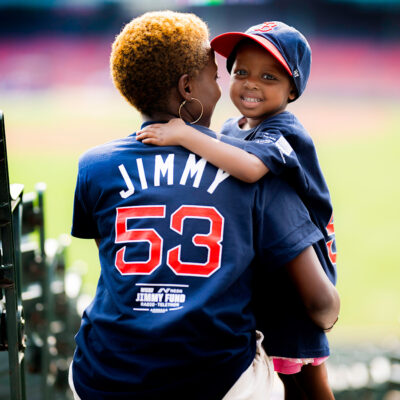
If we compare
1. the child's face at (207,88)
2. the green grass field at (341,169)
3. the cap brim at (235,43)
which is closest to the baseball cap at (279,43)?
the cap brim at (235,43)

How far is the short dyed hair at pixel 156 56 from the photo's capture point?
58.1 inches

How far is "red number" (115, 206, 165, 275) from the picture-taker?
4.40 ft

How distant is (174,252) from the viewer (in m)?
1.33

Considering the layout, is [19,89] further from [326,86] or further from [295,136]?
[295,136]

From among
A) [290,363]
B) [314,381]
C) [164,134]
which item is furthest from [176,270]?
[314,381]

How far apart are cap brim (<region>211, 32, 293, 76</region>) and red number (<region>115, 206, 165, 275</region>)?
0.60 m

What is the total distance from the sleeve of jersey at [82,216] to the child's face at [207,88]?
0.36 meters

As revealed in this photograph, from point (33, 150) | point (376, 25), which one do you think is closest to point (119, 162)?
point (33, 150)

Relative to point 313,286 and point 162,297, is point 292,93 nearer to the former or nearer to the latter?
point 313,286

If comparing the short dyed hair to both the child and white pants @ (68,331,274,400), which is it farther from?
white pants @ (68,331,274,400)

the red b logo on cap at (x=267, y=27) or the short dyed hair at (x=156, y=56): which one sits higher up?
the red b logo on cap at (x=267, y=27)

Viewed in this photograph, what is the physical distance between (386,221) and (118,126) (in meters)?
8.57

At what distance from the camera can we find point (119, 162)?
4.76ft

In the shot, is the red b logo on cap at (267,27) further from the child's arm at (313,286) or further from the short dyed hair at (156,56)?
the child's arm at (313,286)
